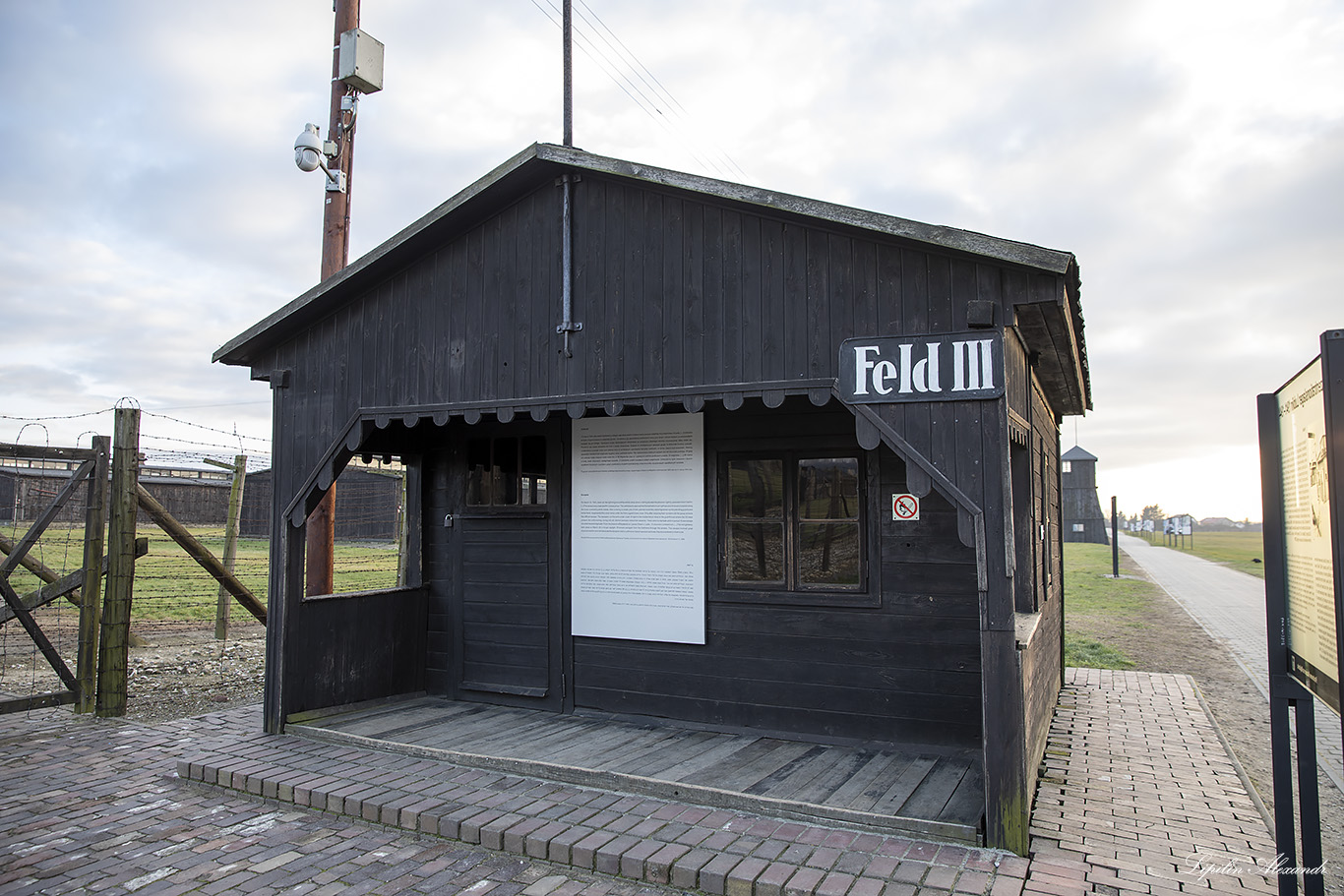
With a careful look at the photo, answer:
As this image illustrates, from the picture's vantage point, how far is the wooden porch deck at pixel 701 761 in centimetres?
470

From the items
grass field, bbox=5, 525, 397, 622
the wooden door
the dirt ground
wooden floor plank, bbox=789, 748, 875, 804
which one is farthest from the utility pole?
the dirt ground

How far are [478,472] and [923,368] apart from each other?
4483mm

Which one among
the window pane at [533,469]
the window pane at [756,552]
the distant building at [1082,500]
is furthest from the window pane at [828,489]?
the distant building at [1082,500]

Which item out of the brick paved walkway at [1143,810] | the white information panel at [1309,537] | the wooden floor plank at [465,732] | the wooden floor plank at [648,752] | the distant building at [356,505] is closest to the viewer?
the white information panel at [1309,537]

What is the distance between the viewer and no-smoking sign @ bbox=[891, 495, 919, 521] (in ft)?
19.6

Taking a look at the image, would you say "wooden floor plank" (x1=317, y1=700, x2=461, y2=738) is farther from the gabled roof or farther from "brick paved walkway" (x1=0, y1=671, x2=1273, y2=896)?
the gabled roof

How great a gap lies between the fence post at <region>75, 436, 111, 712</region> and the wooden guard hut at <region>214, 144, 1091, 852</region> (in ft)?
5.95

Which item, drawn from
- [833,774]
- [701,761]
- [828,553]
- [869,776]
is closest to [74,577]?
[701,761]

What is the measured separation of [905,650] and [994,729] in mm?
1571

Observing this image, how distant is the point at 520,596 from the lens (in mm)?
7375

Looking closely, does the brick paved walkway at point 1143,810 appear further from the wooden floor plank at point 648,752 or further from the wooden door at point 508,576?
the wooden door at point 508,576

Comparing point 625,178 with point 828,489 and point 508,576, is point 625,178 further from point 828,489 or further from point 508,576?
point 508,576

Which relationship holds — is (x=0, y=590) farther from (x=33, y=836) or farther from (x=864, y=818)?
(x=864, y=818)

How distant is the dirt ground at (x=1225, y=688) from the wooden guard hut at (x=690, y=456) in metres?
1.46
